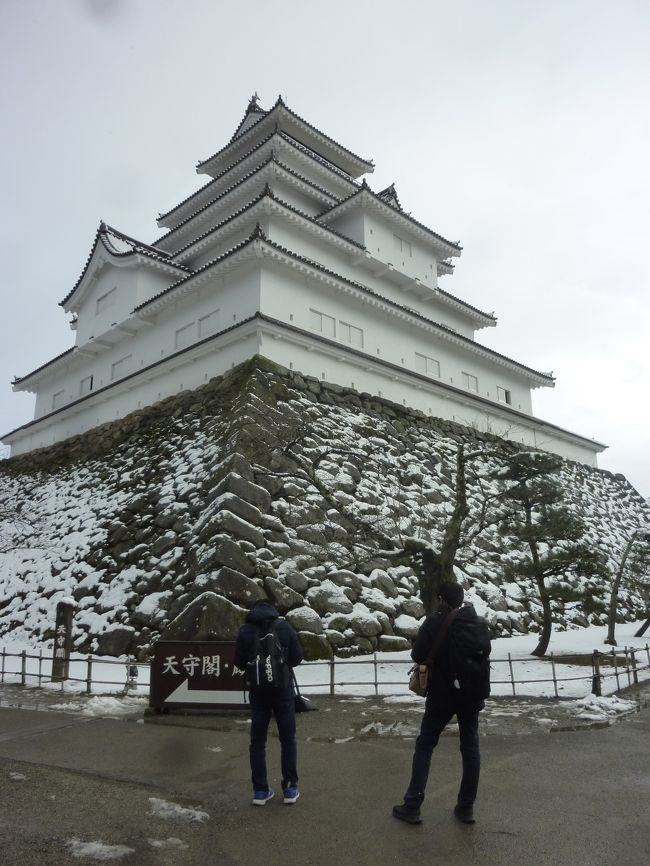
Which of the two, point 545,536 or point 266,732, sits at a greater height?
point 545,536

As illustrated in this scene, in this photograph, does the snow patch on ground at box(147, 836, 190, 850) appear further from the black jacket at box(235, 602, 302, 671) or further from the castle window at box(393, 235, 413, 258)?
the castle window at box(393, 235, 413, 258)

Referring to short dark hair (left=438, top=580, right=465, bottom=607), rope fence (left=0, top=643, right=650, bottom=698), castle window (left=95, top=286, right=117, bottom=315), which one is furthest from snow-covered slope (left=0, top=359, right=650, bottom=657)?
short dark hair (left=438, top=580, right=465, bottom=607)

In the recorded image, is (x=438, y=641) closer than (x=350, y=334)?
Yes

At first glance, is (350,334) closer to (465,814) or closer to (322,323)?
(322,323)

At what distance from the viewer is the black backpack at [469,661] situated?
154 inches

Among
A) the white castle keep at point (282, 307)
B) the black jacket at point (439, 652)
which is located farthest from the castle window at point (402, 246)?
the black jacket at point (439, 652)

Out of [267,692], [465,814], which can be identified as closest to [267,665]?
[267,692]

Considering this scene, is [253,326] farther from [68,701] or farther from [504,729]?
[504,729]

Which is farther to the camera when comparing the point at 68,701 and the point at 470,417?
the point at 470,417

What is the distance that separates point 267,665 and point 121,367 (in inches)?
724

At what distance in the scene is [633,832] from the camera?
364 cm

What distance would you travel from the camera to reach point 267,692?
14.2 ft

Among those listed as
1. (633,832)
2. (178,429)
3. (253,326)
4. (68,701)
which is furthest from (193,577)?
(633,832)

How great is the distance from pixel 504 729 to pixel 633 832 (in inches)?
115
